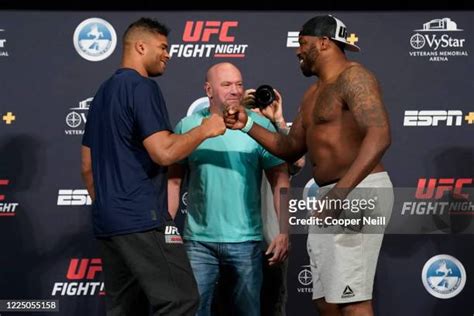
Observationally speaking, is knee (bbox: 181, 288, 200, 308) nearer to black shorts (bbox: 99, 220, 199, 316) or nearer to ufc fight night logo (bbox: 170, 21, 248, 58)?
black shorts (bbox: 99, 220, 199, 316)

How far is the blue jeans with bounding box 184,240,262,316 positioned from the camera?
3.68 m

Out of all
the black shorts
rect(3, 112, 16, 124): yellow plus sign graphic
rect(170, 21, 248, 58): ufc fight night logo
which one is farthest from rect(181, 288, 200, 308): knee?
rect(3, 112, 16, 124): yellow plus sign graphic

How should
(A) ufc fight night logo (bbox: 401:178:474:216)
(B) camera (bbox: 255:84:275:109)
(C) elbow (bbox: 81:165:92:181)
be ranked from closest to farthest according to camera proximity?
(C) elbow (bbox: 81:165:92:181) → (B) camera (bbox: 255:84:275:109) → (A) ufc fight night logo (bbox: 401:178:474:216)

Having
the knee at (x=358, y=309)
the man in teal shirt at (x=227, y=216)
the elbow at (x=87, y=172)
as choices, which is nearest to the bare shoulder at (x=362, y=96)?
the man in teal shirt at (x=227, y=216)

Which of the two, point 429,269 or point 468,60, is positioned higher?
point 468,60

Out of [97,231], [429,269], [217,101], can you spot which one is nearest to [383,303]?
[429,269]

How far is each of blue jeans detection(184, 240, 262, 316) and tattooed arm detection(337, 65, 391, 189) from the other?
674 mm

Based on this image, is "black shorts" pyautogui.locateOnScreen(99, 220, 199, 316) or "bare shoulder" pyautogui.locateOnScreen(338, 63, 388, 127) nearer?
"black shorts" pyautogui.locateOnScreen(99, 220, 199, 316)

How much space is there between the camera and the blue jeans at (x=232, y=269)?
3.68 meters

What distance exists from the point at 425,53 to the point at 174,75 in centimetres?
141

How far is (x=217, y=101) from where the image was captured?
3.79 meters

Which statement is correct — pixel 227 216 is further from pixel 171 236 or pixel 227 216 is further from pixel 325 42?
pixel 325 42

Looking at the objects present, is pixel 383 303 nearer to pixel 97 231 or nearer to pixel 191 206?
pixel 191 206

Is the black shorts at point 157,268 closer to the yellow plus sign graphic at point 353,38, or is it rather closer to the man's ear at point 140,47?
the man's ear at point 140,47
